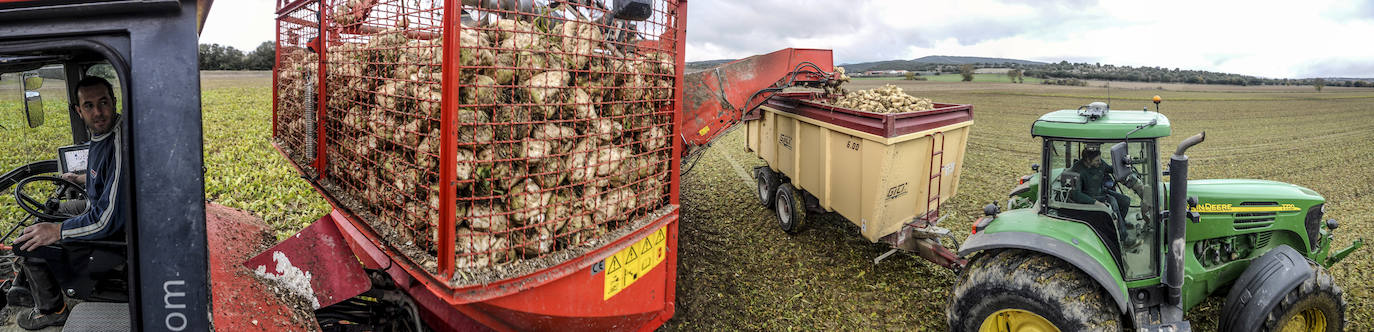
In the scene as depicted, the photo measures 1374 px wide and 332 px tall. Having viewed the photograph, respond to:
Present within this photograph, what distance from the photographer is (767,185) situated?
8.45 meters

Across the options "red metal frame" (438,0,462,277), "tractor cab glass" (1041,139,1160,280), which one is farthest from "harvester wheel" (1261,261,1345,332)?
"red metal frame" (438,0,462,277)

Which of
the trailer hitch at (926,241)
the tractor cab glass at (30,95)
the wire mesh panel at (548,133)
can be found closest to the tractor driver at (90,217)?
the tractor cab glass at (30,95)

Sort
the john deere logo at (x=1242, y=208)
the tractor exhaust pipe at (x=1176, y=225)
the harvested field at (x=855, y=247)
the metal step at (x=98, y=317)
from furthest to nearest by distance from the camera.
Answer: the harvested field at (x=855, y=247), the john deere logo at (x=1242, y=208), the tractor exhaust pipe at (x=1176, y=225), the metal step at (x=98, y=317)

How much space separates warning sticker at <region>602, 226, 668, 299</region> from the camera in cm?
330

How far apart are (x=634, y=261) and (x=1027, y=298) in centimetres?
245

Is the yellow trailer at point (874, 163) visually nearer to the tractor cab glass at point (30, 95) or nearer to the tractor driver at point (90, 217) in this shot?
the tractor driver at point (90, 217)

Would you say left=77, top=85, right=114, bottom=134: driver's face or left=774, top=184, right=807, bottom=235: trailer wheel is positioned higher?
left=77, top=85, right=114, bottom=134: driver's face

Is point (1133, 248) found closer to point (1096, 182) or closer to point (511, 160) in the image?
point (1096, 182)

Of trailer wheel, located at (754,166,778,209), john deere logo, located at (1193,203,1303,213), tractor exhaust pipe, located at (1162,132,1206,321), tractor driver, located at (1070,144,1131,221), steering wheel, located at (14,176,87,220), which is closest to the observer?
steering wheel, located at (14,176,87,220)

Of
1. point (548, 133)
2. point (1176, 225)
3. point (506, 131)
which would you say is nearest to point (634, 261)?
point (548, 133)

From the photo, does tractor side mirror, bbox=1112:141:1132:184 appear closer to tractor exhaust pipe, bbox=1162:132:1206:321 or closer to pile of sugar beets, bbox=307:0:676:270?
tractor exhaust pipe, bbox=1162:132:1206:321

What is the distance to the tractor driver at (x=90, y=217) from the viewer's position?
2.31m

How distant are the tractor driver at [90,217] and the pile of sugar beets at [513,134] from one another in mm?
1024

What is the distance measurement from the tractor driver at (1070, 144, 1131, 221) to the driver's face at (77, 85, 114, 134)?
526 centimetres
